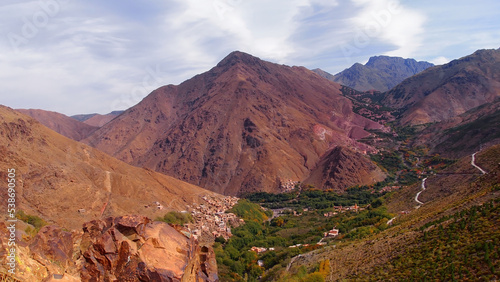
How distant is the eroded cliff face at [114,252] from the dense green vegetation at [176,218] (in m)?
32.2

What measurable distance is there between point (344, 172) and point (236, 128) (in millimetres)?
44843

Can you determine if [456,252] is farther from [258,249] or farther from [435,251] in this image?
[258,249]

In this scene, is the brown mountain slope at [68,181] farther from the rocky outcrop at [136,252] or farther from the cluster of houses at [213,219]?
the rocky outcrop at [136,252]

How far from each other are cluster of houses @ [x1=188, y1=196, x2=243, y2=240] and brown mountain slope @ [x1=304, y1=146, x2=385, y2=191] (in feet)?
142

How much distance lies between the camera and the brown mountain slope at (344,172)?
99.8 meters

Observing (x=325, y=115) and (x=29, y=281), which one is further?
(x=325, y=115)

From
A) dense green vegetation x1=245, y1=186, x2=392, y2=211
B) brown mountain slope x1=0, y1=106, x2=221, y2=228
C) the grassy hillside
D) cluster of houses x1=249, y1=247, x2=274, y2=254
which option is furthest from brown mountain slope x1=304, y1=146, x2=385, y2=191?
the grassy hillside

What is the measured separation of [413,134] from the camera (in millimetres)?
144125

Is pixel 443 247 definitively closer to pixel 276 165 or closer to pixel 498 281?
pixel 498 281

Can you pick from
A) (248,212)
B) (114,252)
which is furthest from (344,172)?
(114,252)

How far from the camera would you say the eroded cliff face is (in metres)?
11.4

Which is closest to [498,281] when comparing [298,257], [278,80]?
[298,257]

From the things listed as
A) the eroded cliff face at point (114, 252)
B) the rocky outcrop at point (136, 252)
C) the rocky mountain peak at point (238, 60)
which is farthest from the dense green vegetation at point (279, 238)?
the rocky mountain peak at point (238, 60)

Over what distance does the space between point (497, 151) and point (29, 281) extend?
56150mm
